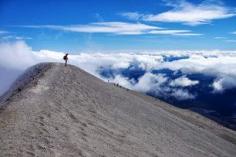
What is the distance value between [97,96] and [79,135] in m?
30.1

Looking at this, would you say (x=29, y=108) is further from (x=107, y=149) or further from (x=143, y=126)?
(x=143, y=126)

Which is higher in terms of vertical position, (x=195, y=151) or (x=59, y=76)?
(x=59, y=76)

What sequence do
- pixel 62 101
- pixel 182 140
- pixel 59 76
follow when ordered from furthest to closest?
pixel 59 76 → pixel 182 140 → pixel 62 101

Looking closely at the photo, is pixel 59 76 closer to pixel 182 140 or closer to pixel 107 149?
pixel 182 140

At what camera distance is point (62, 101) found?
192 ft

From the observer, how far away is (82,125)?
47.8 m

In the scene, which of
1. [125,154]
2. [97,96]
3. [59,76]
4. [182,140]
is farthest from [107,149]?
[59,76]

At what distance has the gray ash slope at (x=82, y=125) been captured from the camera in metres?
35.9

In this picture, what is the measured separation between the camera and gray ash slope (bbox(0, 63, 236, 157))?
35938 millimetres

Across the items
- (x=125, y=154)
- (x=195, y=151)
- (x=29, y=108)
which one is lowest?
(x=195, y=151)

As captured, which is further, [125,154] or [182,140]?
[182,140]

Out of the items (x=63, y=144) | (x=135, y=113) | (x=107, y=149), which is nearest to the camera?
(x=63, y=144)

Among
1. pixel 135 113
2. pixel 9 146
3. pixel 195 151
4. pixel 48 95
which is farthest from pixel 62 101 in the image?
pixel 9 146

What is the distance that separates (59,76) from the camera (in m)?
78.8
